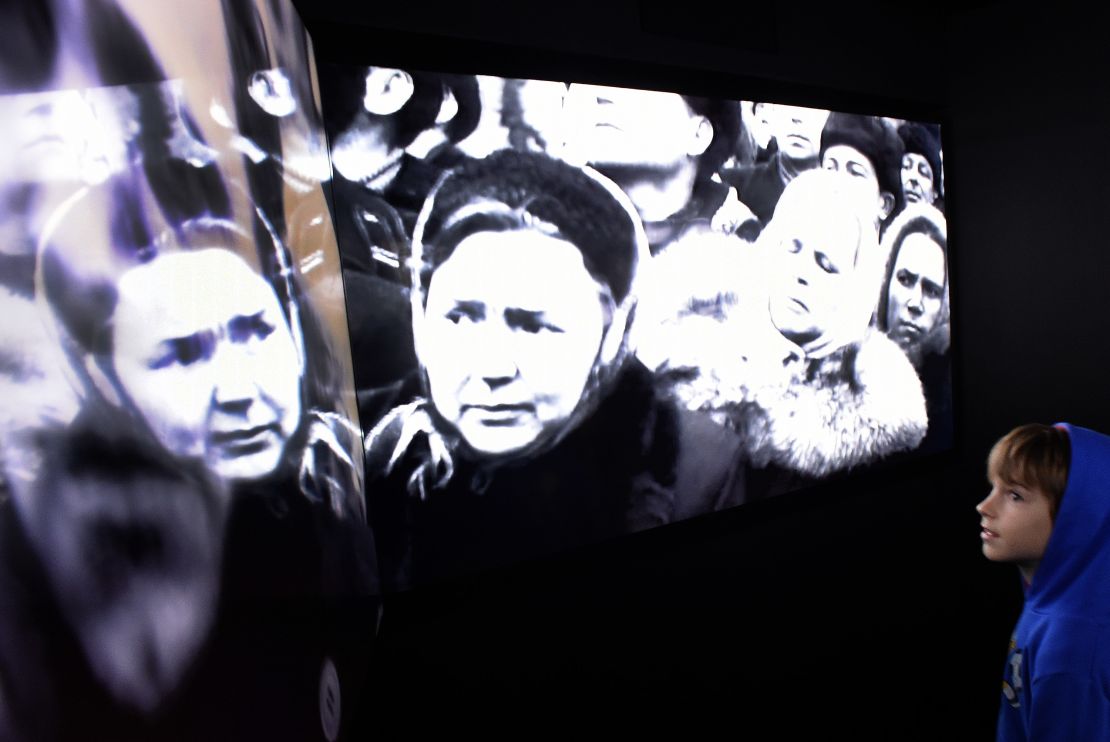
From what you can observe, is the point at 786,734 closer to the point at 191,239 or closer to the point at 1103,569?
the point at 1103,569

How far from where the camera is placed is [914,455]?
3.87m

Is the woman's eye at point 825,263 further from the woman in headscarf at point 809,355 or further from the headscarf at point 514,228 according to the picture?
the headscarf at point 514,228

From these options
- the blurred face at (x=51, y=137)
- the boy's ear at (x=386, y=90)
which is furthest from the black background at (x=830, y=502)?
the blurred face at (x=51, y=137)

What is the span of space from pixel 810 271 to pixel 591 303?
1.29 m

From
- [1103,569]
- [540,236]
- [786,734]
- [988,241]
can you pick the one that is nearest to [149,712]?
[1103,569]

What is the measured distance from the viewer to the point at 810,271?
10.8 feet

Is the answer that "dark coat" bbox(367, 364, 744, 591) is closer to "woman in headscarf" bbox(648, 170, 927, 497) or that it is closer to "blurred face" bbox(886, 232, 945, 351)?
"woman in headscarf" bbox(648, 170, 927, 497)

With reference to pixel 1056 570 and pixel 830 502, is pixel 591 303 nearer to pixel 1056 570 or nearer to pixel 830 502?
pixel 1056 570

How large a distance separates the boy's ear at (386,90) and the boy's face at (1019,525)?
6.43ft

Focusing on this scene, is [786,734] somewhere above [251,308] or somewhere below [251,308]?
below

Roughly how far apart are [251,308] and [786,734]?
2.29 m

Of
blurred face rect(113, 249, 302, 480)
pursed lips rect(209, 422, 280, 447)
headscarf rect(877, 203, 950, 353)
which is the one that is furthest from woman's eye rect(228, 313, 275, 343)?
Result: headscarf rect(877, 203, 950, 353)

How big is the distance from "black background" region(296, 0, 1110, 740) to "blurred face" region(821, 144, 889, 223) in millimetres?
240

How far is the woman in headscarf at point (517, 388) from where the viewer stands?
2291 millimetres
